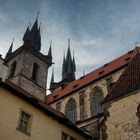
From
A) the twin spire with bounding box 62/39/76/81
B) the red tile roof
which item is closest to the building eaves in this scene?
the red tile roof

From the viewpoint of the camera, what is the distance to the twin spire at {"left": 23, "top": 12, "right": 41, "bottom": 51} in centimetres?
3684

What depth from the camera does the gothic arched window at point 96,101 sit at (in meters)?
24.2

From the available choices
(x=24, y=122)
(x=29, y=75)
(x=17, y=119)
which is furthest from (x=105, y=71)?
(x=17, y=119)

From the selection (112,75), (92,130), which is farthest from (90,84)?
(92,130)

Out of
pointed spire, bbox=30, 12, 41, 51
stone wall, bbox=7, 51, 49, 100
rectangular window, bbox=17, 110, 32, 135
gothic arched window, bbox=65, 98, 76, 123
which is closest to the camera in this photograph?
rectangular window, bbox=17, 110, 32, 135

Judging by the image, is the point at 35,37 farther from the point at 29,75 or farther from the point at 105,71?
the point at 105,71

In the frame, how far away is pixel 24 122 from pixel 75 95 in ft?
46.3

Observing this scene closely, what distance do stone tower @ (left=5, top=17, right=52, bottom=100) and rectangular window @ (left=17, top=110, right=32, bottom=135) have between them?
17085 millimetres

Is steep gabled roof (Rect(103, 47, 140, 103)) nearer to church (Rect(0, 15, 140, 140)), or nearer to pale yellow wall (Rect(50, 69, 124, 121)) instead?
church (Rect(0, 15, 140, 140))

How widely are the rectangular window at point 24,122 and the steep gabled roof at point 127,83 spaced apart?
372 centimetres

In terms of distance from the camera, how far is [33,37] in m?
38.7

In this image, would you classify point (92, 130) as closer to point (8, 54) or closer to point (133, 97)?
point (133, 97)

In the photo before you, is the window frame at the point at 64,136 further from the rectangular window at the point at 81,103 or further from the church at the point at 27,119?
the rectangular window at the point at 81,103

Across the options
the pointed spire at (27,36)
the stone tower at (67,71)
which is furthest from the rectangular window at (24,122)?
the stone tower at (67,71)
